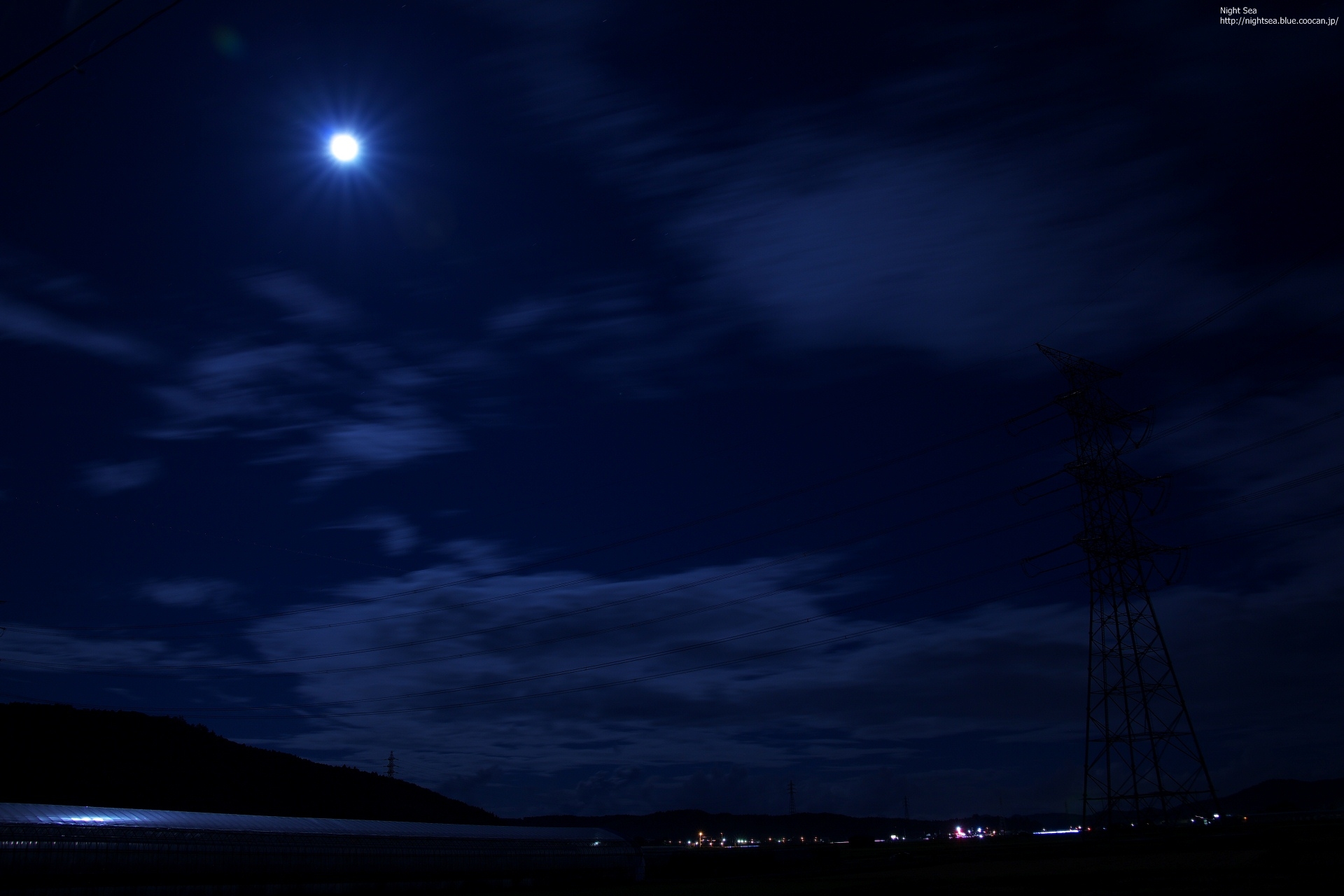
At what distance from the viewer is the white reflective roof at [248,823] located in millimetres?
43062

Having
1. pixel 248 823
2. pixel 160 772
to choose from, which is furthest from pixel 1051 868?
pixel 160 772

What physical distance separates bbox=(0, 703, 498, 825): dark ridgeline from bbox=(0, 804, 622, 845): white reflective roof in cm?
4147

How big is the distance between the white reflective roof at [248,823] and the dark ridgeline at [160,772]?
1632 inches

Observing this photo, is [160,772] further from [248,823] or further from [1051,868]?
[1051,868]

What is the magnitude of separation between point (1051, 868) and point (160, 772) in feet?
357

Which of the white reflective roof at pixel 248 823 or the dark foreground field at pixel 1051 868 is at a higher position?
the white reflective roof at pixel 248 823

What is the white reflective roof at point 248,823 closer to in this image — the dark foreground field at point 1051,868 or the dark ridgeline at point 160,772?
the dark foreground field at point 1051,868

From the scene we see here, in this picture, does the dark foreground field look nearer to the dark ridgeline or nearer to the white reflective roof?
the white reflective roof

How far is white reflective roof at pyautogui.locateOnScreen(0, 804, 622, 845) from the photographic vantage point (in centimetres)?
4306

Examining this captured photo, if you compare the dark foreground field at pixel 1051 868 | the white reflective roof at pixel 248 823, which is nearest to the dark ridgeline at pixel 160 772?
the white reflective roof at pixel 248 823

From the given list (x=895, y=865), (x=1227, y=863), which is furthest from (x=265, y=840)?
(x=1227, y=863)

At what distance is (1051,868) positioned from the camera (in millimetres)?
48156

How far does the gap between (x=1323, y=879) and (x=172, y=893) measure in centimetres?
5117

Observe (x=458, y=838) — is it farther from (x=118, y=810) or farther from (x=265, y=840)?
(x=118, y=810)
